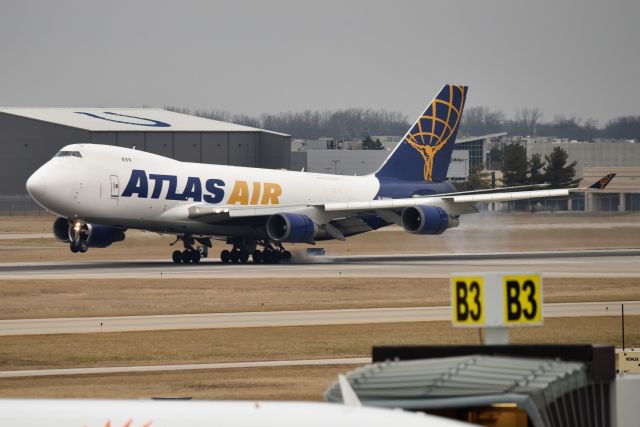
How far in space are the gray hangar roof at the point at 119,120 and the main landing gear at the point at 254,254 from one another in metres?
56.6

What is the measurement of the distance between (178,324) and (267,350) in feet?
19.2

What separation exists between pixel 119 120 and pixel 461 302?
112 metres

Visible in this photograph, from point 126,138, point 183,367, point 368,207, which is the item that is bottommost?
point 183,367

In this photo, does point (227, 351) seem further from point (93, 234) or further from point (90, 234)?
point (93, 234)

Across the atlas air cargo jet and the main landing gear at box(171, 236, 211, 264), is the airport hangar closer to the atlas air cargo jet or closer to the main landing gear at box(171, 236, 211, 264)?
the atlas air cargo jet

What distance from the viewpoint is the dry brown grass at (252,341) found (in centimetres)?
3042

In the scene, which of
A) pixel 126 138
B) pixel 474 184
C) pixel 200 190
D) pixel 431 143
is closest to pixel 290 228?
pixel 200 190

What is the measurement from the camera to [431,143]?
2776 inches

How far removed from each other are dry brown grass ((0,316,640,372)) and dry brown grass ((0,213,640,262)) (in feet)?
111

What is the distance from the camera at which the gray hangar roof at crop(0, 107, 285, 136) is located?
119 m

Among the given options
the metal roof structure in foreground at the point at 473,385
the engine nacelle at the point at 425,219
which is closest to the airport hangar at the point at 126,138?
the engine nacelle at the point at 425,219

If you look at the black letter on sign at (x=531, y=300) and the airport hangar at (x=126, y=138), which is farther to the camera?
the airport hangar at (x=126, y=138)

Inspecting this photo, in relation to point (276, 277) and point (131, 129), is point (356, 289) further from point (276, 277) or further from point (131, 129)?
point (131, 129)

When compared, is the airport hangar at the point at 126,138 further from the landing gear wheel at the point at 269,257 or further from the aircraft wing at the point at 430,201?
the aircraft wing at the point at 430,201
